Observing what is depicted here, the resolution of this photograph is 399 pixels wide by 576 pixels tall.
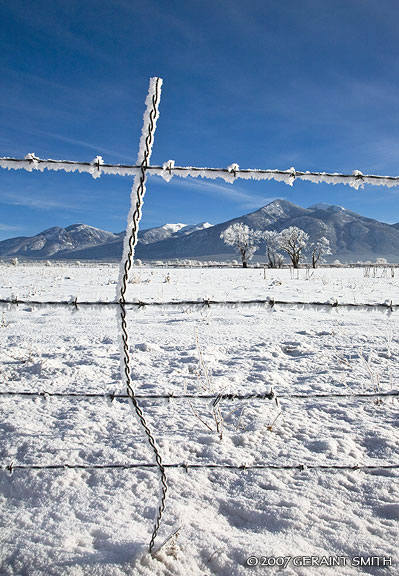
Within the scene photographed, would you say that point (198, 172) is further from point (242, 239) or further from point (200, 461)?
point (242, 239)

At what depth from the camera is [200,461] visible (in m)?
2.09

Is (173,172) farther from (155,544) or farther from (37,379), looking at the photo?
(37,379)

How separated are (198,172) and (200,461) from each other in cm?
168

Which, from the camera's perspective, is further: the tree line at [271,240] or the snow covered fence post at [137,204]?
the tree line at [271,240]

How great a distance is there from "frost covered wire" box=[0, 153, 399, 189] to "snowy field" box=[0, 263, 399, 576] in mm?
628

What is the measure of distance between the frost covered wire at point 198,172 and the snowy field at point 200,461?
2.06ft

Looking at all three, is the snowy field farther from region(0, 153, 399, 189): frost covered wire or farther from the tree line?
the tree line

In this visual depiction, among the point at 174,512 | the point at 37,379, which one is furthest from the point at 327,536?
the point at 37,379

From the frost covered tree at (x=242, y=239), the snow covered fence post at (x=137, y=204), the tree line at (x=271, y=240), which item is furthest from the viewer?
the frost covered tree at (x=242, y=239)

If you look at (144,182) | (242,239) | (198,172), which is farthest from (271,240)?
(144,182)

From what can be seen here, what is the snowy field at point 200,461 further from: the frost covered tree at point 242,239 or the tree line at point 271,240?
the frost covered tree at point 242,239

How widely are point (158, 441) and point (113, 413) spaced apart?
535 mm

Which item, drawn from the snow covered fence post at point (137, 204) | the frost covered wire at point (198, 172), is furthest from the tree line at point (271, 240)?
the snow covered fence post at point (137, 204)

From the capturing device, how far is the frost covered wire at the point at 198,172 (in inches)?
58.1
